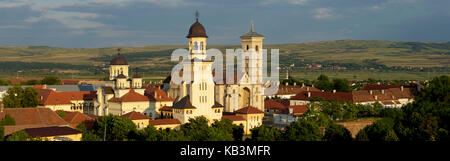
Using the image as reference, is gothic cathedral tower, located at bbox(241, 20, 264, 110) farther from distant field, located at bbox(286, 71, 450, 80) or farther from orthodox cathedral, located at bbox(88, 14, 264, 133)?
distant field, located at bbox(286, 71, 450, 80)

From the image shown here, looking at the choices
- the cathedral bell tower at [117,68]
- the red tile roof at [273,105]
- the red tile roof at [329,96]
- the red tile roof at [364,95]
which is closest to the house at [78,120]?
the cathedral bell tower at [117,68]

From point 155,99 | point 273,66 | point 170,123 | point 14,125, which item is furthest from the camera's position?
point 273,66

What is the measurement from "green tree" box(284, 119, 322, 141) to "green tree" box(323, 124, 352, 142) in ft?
1.96

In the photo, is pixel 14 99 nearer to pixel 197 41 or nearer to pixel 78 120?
pixel 78 120

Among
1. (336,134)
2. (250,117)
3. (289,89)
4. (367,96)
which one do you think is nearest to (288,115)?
(250,117)

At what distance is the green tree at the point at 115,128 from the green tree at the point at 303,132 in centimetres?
1173

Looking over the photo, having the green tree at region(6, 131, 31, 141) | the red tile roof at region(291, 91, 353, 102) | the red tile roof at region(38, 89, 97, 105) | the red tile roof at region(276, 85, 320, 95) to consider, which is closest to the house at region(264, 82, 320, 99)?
the red tile roof at region(276, 85, 320, 95)

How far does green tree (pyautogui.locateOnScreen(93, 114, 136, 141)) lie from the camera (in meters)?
46.8

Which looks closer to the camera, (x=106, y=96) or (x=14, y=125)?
(x=14, y=125)

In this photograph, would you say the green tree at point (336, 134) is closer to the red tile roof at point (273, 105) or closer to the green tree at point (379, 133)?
the green tree at point (379, 133)

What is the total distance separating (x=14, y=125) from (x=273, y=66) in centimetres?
14334
